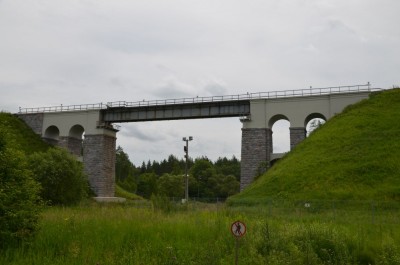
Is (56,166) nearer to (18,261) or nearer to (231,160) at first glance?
(18,261)

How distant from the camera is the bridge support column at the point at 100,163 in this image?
52.6 m

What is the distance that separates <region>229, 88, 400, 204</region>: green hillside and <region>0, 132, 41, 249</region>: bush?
20973mm

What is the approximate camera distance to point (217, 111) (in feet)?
163

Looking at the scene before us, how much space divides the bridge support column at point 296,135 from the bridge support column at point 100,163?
25.1 m

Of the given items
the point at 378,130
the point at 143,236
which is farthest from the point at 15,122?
the point at 143,236

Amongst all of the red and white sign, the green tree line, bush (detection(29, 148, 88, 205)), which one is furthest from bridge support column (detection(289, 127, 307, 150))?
the green tree line

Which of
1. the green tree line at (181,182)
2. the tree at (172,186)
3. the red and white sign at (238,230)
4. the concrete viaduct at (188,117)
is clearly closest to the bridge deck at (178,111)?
the concrete viaduct at (188,117)

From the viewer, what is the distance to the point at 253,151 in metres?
45.6

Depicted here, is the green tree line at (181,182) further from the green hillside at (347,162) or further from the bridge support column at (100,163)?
the green hillside at (347,162)

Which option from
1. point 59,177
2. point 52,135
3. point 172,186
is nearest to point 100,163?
point 52,135

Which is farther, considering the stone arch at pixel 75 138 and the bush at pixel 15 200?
the stone arch at pixel 75 138

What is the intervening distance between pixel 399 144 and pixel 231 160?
11507cm

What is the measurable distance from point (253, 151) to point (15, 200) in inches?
1417

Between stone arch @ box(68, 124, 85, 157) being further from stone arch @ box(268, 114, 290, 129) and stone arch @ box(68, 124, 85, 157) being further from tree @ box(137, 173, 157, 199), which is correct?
tree @ box(137, 173, 157, 199)
